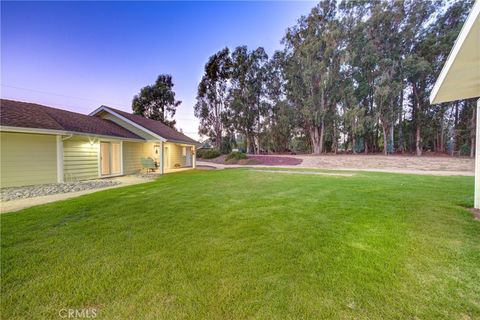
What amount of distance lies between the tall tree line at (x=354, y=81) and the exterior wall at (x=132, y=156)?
1481 centimetres

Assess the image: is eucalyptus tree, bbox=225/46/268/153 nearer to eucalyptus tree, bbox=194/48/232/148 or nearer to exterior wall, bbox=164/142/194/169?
eucalyptus tree, bbox=194/48/232/148

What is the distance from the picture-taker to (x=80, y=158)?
29.2ft

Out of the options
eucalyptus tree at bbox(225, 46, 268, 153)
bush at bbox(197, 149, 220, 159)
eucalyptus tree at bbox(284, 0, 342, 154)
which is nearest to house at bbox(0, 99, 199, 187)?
bush at bbox(197, 149, 220, 159)

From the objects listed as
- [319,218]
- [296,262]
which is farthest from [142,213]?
[319,218]

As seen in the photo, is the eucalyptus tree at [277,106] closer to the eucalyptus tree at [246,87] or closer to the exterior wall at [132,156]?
the eucalyptus tree at [246,87]

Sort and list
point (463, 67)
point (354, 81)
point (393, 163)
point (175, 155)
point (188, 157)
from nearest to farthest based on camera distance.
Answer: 1. point (463, 67)
2. point (393, 163)
3. point (175, 155)
4. point (188, 157)
5. point (354, 81)

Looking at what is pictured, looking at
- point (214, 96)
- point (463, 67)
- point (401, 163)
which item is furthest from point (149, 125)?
point (401, 163)

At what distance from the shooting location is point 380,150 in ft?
80.0

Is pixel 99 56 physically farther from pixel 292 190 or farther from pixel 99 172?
pixel 292 190

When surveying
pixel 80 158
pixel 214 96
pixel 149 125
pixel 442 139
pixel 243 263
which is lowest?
pixel 243 263

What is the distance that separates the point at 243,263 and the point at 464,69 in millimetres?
4558

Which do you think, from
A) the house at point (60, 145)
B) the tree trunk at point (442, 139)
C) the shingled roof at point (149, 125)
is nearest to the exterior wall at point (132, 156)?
the house at point (60, 145)

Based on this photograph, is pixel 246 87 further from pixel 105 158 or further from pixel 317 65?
pixel 105 158

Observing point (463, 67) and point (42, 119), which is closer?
point (463, 67)
